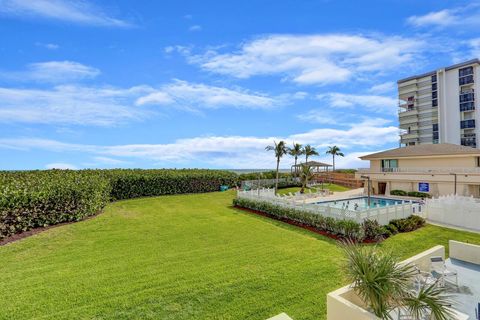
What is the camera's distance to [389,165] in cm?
2989

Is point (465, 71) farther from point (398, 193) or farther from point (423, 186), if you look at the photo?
point (398, 193)

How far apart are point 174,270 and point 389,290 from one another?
624 cm

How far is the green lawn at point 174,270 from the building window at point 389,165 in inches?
595

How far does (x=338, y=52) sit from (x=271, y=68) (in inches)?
162

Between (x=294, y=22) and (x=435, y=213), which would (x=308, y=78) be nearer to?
(x=294, y=22)

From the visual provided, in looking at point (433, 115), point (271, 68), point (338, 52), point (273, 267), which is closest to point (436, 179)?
point (338, 52)

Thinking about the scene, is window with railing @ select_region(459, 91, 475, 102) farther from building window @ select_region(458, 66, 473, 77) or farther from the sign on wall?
the sign on wall

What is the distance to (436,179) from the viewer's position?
955 inches

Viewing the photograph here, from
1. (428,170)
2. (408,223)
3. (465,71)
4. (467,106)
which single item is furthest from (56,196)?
(465,71)

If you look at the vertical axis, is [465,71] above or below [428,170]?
above

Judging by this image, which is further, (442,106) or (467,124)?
(442,106)

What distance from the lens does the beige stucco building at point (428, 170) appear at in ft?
74.1

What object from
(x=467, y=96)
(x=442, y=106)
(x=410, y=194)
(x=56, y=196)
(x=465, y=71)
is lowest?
(x=410, y=194)

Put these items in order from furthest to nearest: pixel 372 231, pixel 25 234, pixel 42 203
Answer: pixel 42 203
pixel 372 231
pixel 25 234
